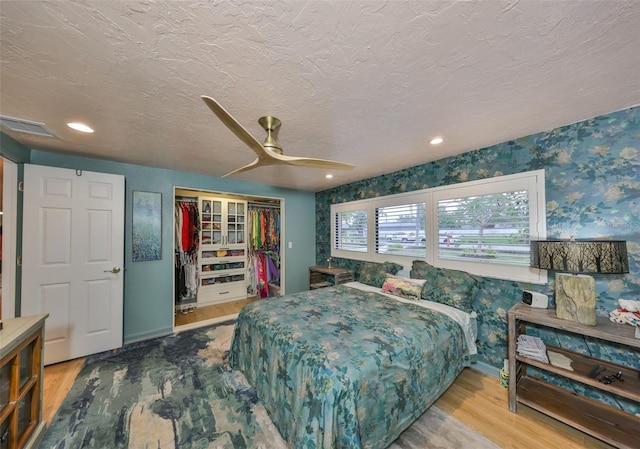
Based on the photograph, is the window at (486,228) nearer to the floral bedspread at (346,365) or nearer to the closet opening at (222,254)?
the floral bedspread at (346,365)

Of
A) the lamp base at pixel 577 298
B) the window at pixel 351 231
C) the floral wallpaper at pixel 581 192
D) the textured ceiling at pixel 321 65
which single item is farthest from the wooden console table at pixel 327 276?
the lamp base at pixel 577 298

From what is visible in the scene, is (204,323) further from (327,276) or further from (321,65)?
(321,65)

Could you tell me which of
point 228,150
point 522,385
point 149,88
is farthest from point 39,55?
point 522,385

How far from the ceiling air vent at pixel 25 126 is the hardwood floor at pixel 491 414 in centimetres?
A: 235

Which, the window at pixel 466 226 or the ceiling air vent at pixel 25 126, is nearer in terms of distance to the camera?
the ceiling air vent at pixel 25 126

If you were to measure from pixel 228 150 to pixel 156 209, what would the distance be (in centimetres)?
164

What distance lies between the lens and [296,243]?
472 centimetres

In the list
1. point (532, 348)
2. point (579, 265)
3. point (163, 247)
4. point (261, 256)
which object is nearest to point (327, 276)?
point (261, 256)

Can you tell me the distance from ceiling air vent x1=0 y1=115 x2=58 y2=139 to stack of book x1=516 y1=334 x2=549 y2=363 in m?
4.44

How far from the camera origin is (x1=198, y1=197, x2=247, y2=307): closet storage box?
439 cm

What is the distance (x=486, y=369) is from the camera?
2.37m

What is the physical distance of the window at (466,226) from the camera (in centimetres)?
217

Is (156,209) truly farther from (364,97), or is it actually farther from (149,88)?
(364,97)

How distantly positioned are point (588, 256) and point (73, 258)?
15.8ft
